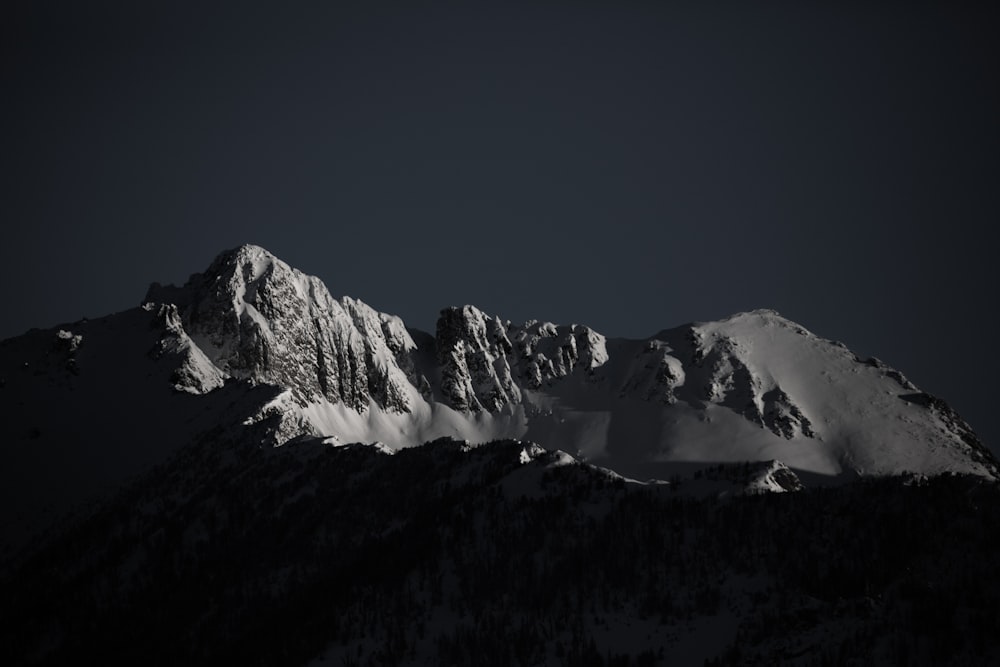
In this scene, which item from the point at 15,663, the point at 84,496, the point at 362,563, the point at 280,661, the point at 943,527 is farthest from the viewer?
the point at 84,496

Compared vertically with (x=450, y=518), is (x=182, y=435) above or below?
above

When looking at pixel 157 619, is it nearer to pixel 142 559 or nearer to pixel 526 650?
pixel 142 559

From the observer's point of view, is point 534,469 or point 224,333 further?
point 224,333

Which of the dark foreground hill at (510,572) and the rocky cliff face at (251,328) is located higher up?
the rocky cliff face at (251,328)

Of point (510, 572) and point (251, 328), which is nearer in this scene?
point (510, 572)

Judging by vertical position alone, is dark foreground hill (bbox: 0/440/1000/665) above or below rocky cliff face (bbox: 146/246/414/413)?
below

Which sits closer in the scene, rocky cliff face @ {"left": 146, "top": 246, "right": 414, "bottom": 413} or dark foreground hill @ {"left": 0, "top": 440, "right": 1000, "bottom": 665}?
dark foreground hill @ {"left": 0, "top": 440, "right": 1000, "bottom": 665}

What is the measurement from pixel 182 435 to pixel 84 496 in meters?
14.5

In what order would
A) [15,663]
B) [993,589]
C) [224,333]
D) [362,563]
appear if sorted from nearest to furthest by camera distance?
[993,589] < [362,563] < [15,663] < [224,333]

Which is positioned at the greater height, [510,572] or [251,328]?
[251,328]

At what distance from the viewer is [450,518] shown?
73375mm

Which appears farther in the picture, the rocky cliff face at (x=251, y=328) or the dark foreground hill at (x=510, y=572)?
the rocky cliff face at (x=251, y=328)

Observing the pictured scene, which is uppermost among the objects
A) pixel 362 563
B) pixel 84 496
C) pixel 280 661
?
pixel 84 496

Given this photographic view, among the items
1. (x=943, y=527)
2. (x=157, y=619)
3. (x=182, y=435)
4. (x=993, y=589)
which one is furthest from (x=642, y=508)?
(x=182, y=435)
